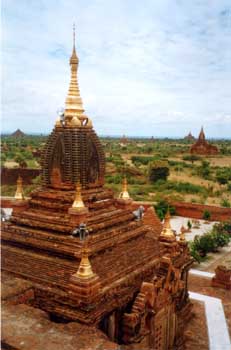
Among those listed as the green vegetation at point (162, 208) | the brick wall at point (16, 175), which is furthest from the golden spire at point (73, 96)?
the brick wall at point (16, 175)

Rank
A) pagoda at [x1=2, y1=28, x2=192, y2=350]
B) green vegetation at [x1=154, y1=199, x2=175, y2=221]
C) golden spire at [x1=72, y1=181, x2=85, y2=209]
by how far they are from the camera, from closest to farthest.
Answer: pagoda at [x1=2, y1=28, x2=192, y2=350], golden spire at [x1=72, y1=181, x2=85, y2=209], green vegetation at [x1=154, y1=199, x2=175, y2=221]

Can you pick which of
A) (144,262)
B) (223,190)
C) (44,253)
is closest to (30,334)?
(44,253)

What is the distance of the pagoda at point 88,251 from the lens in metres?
7.87

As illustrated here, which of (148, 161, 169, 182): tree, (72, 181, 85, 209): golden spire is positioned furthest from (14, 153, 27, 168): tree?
(72, 181, 85, 209): golden spire

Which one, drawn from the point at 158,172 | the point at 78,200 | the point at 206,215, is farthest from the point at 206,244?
the point at 158,172

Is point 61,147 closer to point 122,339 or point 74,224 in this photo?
point 74,224

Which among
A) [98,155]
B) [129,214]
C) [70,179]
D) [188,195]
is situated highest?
[98,155]

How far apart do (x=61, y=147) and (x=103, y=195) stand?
1843 millimetres

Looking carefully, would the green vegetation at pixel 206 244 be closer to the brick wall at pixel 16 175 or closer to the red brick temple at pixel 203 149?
the brick wall at pixel 16 175

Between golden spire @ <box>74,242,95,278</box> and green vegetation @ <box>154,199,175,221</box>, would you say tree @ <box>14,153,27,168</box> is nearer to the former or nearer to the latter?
green vegetation @ <box>154,199,175,221</box>

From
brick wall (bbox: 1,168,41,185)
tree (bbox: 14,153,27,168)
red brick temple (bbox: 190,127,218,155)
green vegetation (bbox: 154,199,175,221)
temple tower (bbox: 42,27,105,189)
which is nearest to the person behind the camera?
temple tower (bbox: 42,27,105,189)

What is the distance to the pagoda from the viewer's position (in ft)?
25.8

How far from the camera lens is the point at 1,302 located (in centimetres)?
734

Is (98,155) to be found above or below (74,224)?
above
